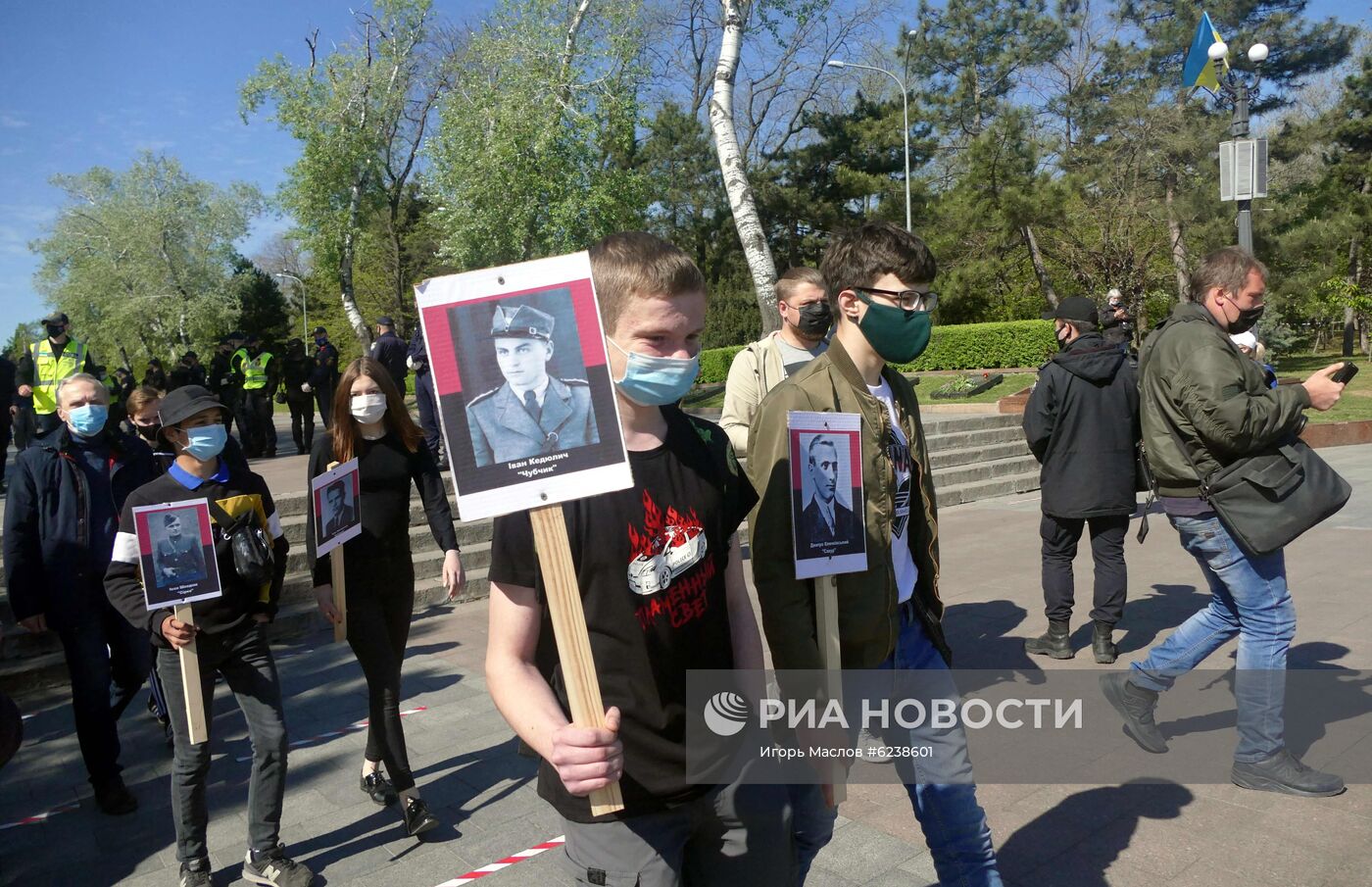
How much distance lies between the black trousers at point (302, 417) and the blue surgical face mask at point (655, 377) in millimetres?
15490

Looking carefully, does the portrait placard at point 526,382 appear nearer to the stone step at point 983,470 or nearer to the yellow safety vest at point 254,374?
the stone step at point 983,470

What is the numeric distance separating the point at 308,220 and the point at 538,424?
102 ft

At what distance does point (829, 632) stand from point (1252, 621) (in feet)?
7.67

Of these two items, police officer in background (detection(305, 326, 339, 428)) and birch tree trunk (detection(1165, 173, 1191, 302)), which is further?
birch tree trunk (detection(1165, 173, 1191, 302))

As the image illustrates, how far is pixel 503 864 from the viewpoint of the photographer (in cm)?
375

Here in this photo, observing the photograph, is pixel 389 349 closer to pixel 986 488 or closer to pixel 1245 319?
pixel 986 488

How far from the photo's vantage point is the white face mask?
4246mm

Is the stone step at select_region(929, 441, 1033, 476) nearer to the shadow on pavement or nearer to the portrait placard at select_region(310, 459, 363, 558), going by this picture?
the shadow on pavement

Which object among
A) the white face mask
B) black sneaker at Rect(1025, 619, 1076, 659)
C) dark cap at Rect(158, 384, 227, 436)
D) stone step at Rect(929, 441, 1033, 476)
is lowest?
stone step at Rect(929, 441, 1033, 476)

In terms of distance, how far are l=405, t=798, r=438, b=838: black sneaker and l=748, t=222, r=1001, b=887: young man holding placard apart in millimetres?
2125

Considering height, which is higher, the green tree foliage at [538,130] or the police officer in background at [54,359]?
the green tree foliage at [538,130]

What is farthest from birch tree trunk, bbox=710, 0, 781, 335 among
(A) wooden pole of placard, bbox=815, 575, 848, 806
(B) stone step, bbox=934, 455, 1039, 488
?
(A) wooden pole of placard, bbox=815, 575, 848, 806

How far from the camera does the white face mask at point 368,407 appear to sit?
4.25m

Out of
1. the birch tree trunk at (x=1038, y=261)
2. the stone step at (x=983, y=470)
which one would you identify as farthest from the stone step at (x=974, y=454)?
the birch tree trunk at (x=1038, y=261)
